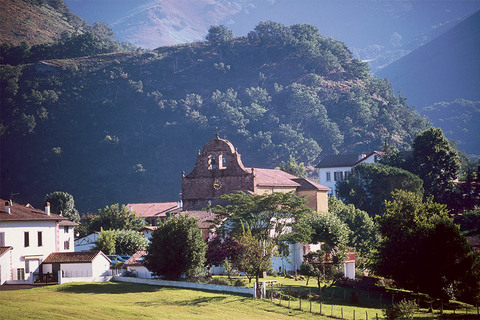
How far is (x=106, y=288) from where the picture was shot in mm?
57188

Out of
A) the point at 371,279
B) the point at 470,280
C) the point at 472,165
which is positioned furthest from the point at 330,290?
the point at 472,165

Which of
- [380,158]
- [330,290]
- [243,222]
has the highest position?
[380,158]

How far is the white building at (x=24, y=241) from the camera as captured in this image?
60.1 meters

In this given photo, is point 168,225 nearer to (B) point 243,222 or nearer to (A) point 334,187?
(B) point 243,222

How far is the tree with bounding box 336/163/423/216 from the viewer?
10781cm

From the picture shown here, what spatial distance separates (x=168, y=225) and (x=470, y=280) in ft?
87.0

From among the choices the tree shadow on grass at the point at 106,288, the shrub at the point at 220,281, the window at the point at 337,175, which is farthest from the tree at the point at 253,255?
Result: the window at the point at 337,175

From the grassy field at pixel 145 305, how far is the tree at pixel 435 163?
5834 centimetres

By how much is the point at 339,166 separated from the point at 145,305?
9636cm

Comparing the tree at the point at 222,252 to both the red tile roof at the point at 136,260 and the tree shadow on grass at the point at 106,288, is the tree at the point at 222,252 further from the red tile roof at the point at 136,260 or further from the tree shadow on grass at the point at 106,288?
the tree shadow on grass at the point at 106,288

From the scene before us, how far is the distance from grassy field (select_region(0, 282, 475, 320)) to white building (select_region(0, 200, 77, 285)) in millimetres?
6144

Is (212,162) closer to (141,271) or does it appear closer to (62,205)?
(141,271)

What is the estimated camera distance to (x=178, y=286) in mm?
59938

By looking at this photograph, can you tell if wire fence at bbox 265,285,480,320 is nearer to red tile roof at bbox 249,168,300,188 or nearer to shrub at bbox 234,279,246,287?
shrub at bbox 234,279,246,287
